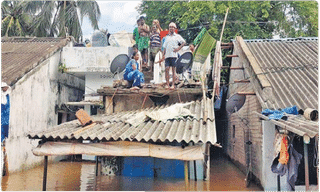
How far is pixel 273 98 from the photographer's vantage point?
8875mm

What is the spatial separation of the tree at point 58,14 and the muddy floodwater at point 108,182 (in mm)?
12471

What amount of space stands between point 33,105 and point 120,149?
8.23 metres

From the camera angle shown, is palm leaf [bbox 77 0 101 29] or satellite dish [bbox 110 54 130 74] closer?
satellite dish [bbox 110 54 130 74]

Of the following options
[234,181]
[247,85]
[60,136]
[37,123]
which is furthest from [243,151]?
[37,123]

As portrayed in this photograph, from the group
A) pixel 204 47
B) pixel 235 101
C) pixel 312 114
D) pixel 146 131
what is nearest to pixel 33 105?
pixel 204 47

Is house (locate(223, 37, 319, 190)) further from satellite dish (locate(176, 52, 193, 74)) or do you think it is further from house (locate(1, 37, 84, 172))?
house (locate(1, 37, 84, 172))

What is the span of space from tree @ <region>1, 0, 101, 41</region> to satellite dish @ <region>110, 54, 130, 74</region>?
11910 mm

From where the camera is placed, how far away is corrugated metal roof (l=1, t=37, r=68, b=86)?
40.4ft

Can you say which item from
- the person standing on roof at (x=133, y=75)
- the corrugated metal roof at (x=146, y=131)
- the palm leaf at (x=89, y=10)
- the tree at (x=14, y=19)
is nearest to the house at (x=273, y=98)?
the corrugated metal roof at (x=146, y=131)

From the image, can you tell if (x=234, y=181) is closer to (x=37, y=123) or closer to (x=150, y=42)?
(x=150, y=42)

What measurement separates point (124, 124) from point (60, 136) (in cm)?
185

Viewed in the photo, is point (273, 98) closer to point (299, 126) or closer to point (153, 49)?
point (299, 126)

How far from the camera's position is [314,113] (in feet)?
23.1

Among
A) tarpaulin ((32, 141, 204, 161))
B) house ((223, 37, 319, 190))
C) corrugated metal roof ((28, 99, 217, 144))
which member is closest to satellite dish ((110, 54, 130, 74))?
corrugated metal roof ((28, 99, 217, 144))
